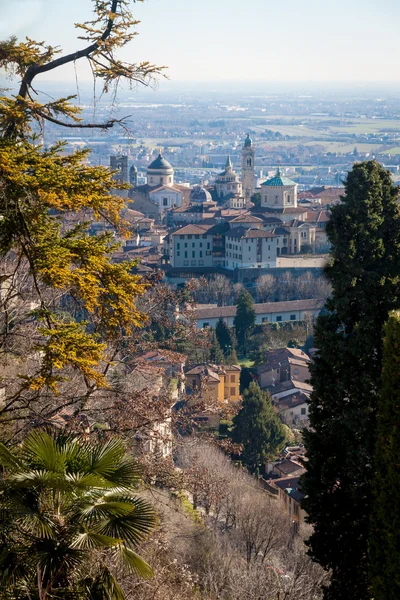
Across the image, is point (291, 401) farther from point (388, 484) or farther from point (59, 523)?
point (59, 523)

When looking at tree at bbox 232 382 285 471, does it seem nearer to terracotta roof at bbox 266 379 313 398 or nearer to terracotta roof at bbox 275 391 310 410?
terracotta roof at bbox 275 391 310 410

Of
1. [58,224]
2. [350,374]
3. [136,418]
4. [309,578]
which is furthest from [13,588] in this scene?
[309,578]

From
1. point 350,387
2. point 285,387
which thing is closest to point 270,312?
point 285,387

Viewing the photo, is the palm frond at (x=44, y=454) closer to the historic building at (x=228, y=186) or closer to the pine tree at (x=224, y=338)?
the pine tree at (x=224, y=338)

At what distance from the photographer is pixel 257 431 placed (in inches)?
755

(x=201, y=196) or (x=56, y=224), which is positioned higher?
(x=56, y=224)

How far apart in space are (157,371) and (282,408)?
16.8 meters

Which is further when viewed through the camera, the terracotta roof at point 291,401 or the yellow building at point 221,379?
the terracotta roof at point 291,401

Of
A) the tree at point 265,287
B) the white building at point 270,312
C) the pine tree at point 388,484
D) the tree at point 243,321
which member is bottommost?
the tree at point 265,287

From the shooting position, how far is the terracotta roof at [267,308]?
3488cm

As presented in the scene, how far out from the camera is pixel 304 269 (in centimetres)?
4816

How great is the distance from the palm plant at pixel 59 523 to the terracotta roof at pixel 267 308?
2938 centimetres

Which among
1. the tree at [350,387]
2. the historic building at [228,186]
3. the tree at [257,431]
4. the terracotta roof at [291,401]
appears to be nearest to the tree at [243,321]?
the terracotta roof at [291,401]

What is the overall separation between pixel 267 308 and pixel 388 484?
3189 centimetres
